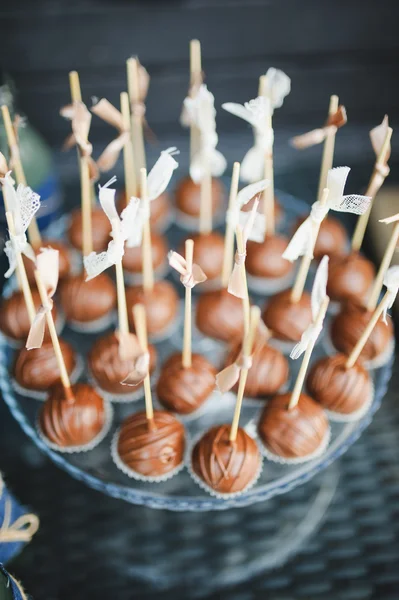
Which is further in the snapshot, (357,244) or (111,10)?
(111,10)

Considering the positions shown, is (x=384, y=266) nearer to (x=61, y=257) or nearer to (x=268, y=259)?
(x=268, y=259)

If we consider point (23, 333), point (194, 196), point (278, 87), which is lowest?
point (23, 333)

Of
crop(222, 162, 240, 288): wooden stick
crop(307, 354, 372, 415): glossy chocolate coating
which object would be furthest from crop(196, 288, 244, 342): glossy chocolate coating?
crop(307, 354, 372, 415): glossy chocolate coating

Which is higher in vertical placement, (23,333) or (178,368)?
(23,333)

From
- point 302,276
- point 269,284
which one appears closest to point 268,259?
point 269,284

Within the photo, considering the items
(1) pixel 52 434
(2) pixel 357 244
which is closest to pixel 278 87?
(2) pixel 357 244

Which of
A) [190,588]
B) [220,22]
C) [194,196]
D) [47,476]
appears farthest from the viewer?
[220,22]

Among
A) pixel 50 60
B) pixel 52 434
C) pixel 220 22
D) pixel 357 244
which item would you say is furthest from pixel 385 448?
pixel 50 60

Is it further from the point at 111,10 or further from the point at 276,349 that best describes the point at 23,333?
the point at 111,10

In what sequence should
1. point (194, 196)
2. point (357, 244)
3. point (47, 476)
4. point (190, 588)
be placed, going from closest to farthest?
1. point (190, 588)
2. point (47, 476)
3. point (357, 244)
4. point (194, 196)
